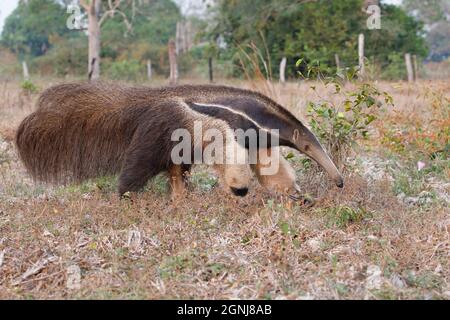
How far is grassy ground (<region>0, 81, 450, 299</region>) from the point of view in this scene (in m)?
Result: 3.64

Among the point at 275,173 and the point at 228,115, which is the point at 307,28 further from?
the point at 228,115

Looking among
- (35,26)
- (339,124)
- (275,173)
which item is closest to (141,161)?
(275,173)

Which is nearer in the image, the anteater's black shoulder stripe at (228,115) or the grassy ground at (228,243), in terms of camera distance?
the grassy ground at (228,243)

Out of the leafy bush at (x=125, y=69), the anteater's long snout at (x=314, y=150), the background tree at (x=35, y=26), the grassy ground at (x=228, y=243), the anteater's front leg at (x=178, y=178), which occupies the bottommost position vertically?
the grassy ground at (x=228, y=243)

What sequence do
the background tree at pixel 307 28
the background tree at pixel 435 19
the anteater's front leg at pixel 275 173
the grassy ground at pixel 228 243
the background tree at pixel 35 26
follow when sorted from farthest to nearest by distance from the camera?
1. the background tree at pixel 435 19
2. the background tree at pixel 35 26
3. the background tree at pixel 307 28
4. the anteater's front leg at pixel 275 173
5. the grassy ground at pixel 228 243

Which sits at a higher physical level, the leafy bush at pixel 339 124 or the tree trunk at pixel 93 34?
→ the tree trunk at pixel 93 34

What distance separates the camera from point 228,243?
4.34m

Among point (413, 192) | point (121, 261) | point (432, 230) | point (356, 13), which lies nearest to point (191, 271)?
point (121, 261)

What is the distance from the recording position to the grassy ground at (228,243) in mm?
3639

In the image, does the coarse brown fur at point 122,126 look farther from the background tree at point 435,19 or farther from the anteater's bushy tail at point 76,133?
the background tree at point 435,19

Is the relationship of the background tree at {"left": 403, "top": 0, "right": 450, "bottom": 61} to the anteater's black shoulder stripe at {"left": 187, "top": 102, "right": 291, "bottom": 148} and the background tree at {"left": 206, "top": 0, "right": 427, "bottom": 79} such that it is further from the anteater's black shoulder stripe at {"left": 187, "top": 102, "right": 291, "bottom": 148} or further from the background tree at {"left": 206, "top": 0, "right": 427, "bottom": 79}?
the anteater's black shoulder stripe at {"left": 187, "top": 102, "right": 291, "bottom": 148}

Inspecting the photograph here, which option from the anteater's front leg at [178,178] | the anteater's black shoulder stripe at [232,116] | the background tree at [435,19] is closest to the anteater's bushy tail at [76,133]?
the anteater's front leg at [178,178]

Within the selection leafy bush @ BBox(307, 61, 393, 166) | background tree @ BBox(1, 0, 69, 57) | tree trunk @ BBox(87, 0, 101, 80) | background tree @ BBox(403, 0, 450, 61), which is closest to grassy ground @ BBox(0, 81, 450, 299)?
leafy bush @ BBox(307, 61, 393, 166)
